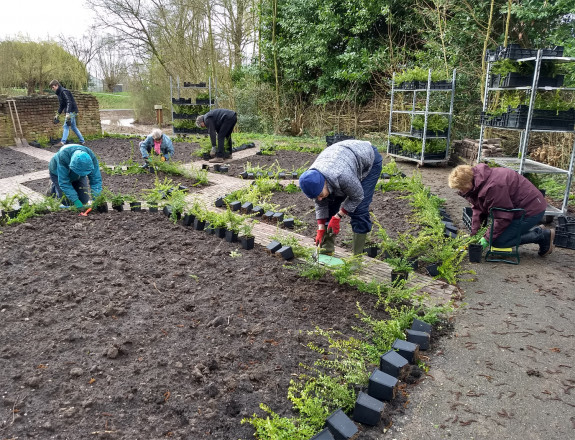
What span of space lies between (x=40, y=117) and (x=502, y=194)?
1612 cm

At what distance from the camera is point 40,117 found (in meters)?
15.2

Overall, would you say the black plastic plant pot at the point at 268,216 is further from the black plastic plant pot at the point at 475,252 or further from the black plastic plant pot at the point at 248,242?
the black plastic plant pot at the point at 475,252

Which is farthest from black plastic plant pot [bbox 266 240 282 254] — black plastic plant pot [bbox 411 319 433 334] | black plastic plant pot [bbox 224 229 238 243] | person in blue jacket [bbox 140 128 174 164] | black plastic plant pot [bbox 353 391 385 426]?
person in blue jacket [bbox 140 128 174 164]

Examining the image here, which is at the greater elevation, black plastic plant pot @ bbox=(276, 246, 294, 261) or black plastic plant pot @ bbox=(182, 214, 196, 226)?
Answer: black plastic plant pot @ bbox=(182, 214, 196, 226)

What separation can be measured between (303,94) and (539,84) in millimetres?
13378

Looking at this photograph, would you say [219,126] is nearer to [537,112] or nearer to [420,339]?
[537,112]

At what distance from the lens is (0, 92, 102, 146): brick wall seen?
47.5 feet

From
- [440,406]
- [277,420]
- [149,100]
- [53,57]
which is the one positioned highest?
[53,57]

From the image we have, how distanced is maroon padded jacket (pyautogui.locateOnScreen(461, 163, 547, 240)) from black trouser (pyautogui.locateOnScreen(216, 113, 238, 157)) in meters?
7.61

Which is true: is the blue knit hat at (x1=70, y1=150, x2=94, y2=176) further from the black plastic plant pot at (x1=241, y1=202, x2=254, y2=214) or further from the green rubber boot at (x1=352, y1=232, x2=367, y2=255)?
the green rubber boot at (x1=352, y1=232, x2=367, y2=255)

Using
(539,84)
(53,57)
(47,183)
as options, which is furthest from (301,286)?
(53,57)

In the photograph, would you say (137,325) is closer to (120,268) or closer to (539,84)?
(120,268)

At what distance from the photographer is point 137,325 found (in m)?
3.47

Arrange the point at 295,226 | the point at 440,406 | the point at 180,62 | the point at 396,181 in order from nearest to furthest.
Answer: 1. the point at 440,406
2. the point at 295,226
3. the point at 396,181
4. the point at 180,62
